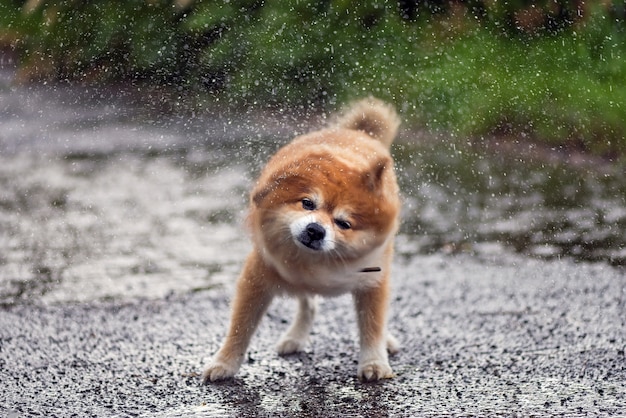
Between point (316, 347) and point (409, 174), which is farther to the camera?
point (409, 174)

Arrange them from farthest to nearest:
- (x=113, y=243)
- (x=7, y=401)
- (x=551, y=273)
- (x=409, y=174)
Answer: (x=409, y=174) < (x=113, y=243) < (x=551, y=273) < (x=7, y=401)

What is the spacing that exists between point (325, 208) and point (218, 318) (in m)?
1.94

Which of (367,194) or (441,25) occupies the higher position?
(367,194)

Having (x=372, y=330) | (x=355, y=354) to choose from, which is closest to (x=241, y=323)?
(x=372, y=330)

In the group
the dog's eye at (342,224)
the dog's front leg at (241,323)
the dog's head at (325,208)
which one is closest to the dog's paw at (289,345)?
the dog's front leg at (241,323)

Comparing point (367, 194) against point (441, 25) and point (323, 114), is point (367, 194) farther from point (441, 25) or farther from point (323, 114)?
point (441, 25)

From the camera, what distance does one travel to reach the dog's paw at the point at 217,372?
14.2ft

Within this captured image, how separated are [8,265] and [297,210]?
3.25 metres

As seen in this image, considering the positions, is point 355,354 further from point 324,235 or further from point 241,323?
point 324,235

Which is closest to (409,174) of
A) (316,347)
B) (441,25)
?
(441,25)

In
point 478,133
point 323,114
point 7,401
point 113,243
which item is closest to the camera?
point 7,401

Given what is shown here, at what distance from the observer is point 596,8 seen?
10469 millimetres

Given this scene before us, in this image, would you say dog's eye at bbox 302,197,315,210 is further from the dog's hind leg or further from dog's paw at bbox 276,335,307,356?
dog's paw at bbox 276,335,307,356

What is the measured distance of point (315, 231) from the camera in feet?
12.1
